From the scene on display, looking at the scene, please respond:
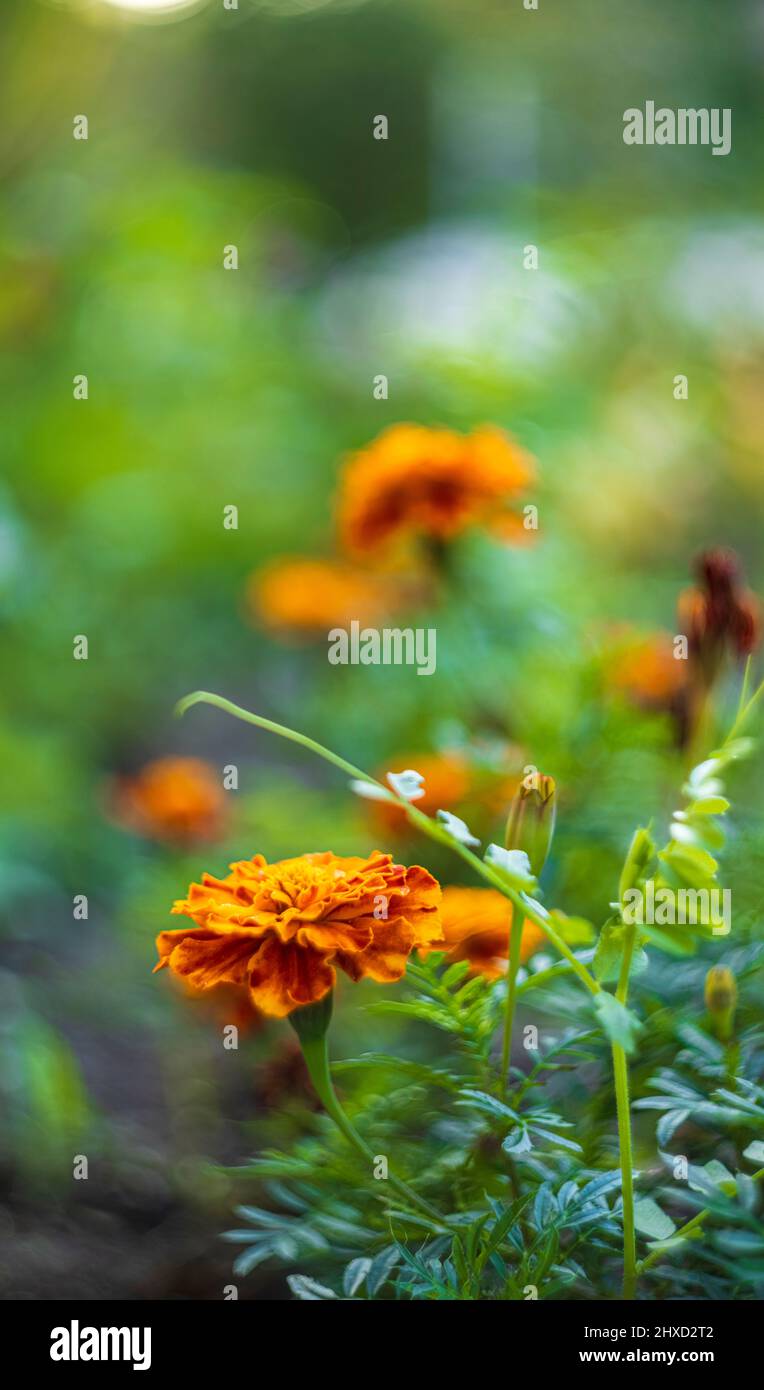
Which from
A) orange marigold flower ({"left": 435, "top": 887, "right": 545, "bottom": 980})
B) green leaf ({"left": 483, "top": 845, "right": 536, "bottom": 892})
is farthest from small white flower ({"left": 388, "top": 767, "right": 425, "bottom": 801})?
orange marigold flower ({"left": 435, "top": 887, "right": 545, "bottom": 980})

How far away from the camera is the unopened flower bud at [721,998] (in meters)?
0.47

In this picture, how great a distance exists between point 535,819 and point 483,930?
5.1 inches

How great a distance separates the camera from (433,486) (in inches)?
31.3

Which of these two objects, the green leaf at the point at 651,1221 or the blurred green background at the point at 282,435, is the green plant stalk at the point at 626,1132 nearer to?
the green leaf at the point at 651,1221

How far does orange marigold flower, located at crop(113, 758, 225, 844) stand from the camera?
0.97m

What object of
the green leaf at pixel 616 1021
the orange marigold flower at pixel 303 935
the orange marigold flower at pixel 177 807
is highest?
the orange marigold flower at pixel 177 807

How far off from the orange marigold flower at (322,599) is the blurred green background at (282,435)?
0.25 ft

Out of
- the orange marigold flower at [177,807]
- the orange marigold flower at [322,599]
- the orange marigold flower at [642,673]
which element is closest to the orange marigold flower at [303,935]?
the orange marigold flower at [642,673]

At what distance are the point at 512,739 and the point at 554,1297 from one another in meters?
0.42

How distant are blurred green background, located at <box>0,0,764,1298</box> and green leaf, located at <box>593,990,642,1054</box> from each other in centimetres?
17

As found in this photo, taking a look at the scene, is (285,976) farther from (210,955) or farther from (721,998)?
(721,998)

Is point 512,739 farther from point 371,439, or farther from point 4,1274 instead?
point 371,439

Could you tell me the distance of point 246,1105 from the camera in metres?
0.83
